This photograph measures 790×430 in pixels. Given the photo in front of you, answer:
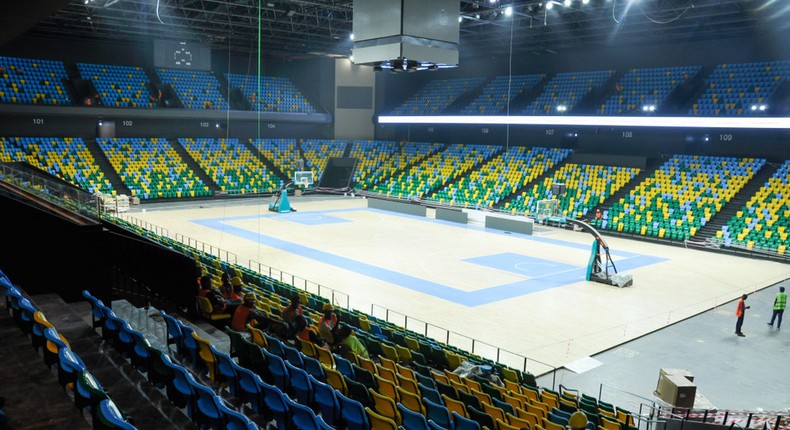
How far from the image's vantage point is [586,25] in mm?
34375

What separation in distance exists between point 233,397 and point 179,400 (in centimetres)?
79

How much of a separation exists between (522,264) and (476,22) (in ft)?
55.1

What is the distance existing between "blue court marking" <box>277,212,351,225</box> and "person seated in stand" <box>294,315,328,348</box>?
21.7 meters

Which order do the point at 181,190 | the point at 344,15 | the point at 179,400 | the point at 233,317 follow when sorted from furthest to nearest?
the point at 181,190, the point at 344,15, the point at 233,317, the point at 179,400

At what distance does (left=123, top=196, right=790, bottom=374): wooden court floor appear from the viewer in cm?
1511

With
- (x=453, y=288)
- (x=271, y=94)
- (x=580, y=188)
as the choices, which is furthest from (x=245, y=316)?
(x=271, y=94)

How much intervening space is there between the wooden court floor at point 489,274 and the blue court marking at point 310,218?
0.11m

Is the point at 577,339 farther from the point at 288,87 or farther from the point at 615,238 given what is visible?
the point at 288,87

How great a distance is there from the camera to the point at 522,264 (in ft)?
75.9

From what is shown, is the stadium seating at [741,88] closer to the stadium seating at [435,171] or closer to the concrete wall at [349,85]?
the stadium seating at [435,171]

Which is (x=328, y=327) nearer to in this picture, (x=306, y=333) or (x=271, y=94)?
(x=306, y=333)

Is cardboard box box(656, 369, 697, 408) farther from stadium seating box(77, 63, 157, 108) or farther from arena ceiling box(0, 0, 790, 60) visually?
stadium seating box(77, 63, 157, 108)

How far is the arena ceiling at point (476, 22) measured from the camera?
2900cm

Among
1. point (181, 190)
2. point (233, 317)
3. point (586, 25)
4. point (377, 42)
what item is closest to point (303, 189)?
point (181, 190)
